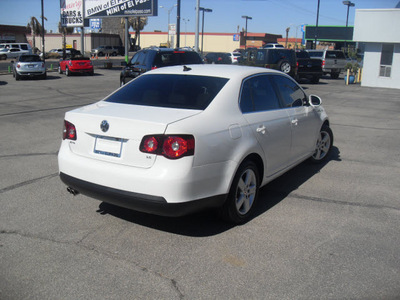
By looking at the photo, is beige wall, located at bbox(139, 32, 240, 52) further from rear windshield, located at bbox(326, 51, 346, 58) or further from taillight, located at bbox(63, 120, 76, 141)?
taillight, located at bbox(63, 120, 76, 141)

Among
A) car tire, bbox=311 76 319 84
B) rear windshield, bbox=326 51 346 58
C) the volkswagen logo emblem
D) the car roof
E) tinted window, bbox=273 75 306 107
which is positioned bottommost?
car tire, bbox=311 76 319 84

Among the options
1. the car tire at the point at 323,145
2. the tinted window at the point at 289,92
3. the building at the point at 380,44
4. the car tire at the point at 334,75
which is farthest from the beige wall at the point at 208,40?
the tinted window at the point at 289,92

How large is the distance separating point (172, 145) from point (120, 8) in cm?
3351

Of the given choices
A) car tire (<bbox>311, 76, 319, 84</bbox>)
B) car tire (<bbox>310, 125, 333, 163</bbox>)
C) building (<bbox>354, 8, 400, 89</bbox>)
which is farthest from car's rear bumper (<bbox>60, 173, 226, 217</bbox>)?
building (<bbox>354, 8, 400, 89</bbox>)

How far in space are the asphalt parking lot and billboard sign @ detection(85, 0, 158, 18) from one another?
93.2ft

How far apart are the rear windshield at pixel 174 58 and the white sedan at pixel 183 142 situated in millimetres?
8802

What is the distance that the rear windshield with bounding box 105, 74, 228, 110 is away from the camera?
4.39 meters

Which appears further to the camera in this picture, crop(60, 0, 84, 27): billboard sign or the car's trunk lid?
crop(60, 0, 84, 27): billboard sign

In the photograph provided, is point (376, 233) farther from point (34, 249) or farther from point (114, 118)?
point (34, 249)

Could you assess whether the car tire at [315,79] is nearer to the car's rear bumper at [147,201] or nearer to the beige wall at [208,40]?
the car's rear bumper at [147,201]

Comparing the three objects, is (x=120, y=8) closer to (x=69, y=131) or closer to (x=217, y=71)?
(x=217, y=71)

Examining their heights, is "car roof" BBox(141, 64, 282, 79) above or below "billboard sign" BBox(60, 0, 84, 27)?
below

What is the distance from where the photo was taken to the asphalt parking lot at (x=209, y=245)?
3.26 meters

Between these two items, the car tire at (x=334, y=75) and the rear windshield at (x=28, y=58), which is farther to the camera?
the car tire at (x=334, y=75)
